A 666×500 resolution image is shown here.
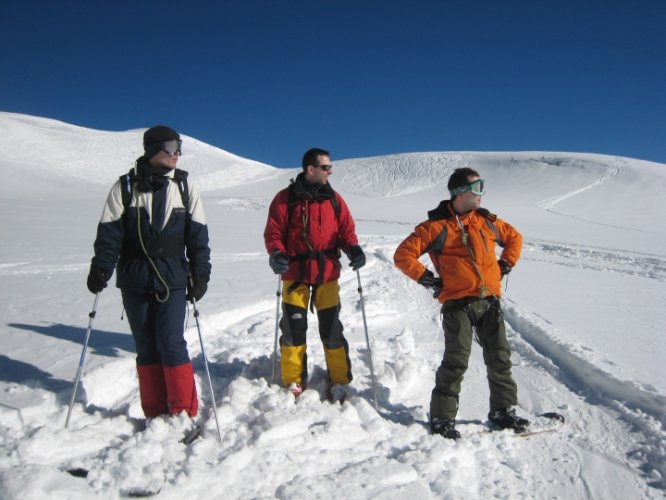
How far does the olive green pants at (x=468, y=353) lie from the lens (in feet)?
11.4

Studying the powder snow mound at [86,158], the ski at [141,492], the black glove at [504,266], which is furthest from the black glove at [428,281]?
the powder snow mound at [86,158]

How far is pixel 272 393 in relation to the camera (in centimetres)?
361

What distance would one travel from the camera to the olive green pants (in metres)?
3.46

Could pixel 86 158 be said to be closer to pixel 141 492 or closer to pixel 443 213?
pixel 443 213

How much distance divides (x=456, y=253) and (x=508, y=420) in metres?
1.24

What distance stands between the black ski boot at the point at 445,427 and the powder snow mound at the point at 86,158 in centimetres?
3681

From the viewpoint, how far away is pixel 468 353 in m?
3.48

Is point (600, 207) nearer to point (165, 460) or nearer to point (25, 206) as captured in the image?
point (25, 206)

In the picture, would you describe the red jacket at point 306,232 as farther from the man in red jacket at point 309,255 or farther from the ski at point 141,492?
the ski at point 141,492

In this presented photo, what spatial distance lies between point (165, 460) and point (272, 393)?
0.98 meters

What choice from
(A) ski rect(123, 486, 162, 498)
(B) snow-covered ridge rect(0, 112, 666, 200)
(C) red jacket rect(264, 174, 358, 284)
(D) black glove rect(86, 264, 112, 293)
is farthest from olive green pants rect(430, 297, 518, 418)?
(B) snow-covered ridge rect(0, 112, 666, 200)

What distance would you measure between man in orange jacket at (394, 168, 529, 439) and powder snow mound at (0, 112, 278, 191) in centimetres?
3653

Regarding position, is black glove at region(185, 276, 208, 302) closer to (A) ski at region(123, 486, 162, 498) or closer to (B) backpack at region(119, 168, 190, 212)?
(B) backpack at region(119, 168, 190, 212)

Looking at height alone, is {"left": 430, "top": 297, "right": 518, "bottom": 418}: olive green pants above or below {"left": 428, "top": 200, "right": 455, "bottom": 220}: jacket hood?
below
